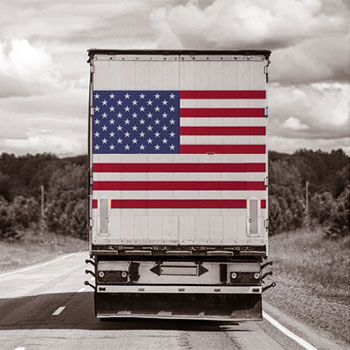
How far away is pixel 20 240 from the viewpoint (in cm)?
7838

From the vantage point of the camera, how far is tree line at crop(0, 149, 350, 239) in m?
84.7

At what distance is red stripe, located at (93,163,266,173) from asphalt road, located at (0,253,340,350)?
99.9 inches

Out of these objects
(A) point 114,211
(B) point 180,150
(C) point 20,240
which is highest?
Answer: (B) point 180,150

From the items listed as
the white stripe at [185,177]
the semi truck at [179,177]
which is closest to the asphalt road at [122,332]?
the semi truck at [179,177]

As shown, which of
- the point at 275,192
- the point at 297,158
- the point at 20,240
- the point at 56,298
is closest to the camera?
the point at 56,298

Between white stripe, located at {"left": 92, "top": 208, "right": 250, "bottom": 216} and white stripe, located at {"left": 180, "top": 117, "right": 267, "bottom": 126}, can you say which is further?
white stripe, located at {"left": 180, "top": 117, "right": 267, "bottom": 126}

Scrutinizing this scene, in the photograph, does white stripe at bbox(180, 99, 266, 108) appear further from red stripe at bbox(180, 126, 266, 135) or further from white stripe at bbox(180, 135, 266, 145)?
white stripe at bbox(180, 135, 266, 145)

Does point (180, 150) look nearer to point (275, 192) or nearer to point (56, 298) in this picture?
point (56, 298)

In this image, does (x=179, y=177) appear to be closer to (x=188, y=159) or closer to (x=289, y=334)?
(x=188, y=159)

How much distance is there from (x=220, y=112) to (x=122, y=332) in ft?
12.5

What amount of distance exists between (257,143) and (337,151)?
529 ft

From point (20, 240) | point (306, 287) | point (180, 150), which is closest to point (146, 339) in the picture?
point (180, 150)

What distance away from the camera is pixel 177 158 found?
11.7 m

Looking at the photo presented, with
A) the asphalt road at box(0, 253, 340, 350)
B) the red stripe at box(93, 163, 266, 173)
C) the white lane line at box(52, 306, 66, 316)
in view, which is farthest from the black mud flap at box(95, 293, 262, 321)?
the white lane line at box(52, 306, 66, 316)
